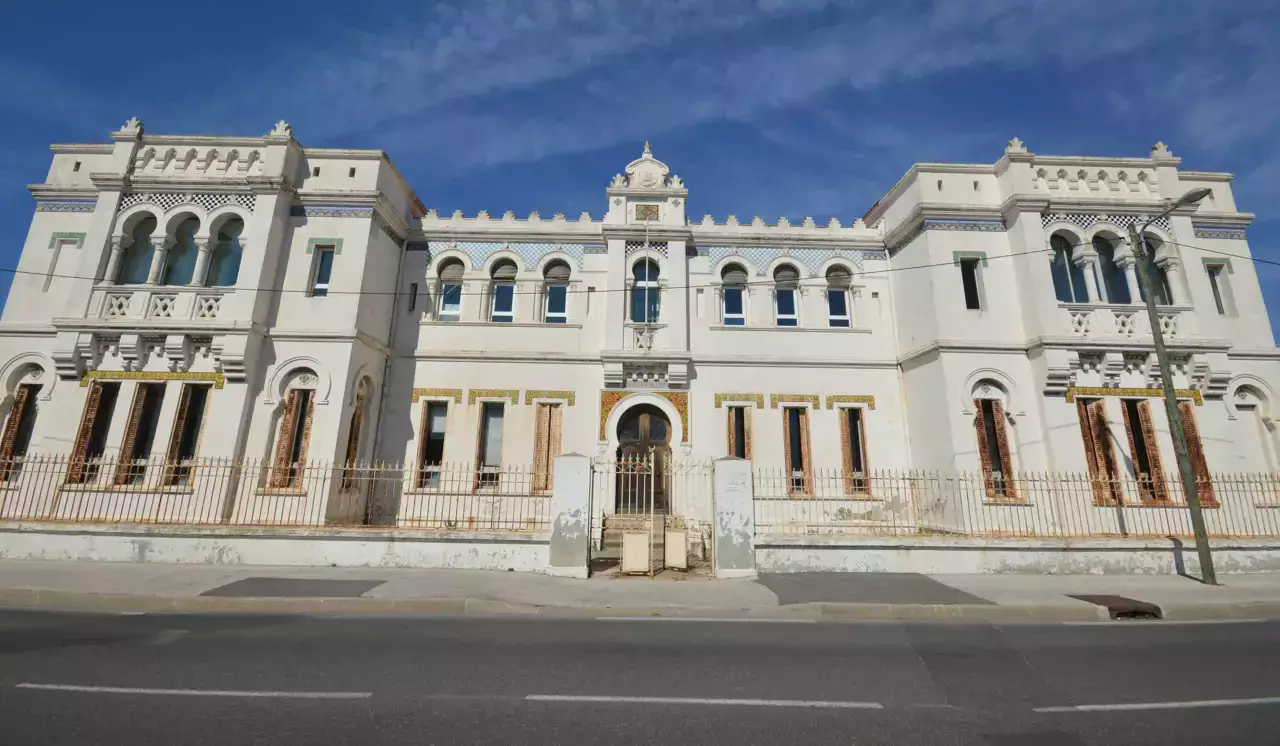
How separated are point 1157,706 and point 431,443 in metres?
15.0

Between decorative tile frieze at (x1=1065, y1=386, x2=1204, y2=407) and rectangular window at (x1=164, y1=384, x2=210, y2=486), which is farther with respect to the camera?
decorative tile frieze at (x1=1065, y1=386, x2=1204, y2=407)

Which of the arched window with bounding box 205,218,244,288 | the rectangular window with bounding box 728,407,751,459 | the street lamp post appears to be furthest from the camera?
the rectangular window with bounding box 728,407,751,459

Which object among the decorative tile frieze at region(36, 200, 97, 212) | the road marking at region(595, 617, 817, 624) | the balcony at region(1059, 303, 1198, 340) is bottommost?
the road marking at region(595, 617, 817, 624)

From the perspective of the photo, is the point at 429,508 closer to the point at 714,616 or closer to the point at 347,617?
the point at 347,617

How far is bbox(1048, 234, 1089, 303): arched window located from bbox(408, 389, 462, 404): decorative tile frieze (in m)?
16.2

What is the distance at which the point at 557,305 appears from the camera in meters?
17.1

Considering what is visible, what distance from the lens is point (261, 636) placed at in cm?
652

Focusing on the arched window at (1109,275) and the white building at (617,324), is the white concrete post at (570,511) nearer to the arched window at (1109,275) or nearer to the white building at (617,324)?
the white building at (617,324)

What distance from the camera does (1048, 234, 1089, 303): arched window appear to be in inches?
602

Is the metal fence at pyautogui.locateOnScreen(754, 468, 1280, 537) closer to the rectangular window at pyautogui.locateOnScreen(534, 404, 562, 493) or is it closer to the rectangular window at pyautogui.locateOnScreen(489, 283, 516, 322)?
the rectangular window at pyautogui.locateOnScreen(534, 404, 562, 493)

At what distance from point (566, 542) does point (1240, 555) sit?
13.5m

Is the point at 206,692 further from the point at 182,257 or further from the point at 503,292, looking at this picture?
the point at 182,257

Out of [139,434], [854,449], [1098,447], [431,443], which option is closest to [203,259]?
A: [139,434]

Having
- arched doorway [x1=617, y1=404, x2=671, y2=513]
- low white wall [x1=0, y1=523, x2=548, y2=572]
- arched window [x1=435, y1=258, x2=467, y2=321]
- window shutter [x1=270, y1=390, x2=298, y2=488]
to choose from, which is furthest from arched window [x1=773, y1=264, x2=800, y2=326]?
window shutter [x1=270, y1=390, x2=298, y2=488]
